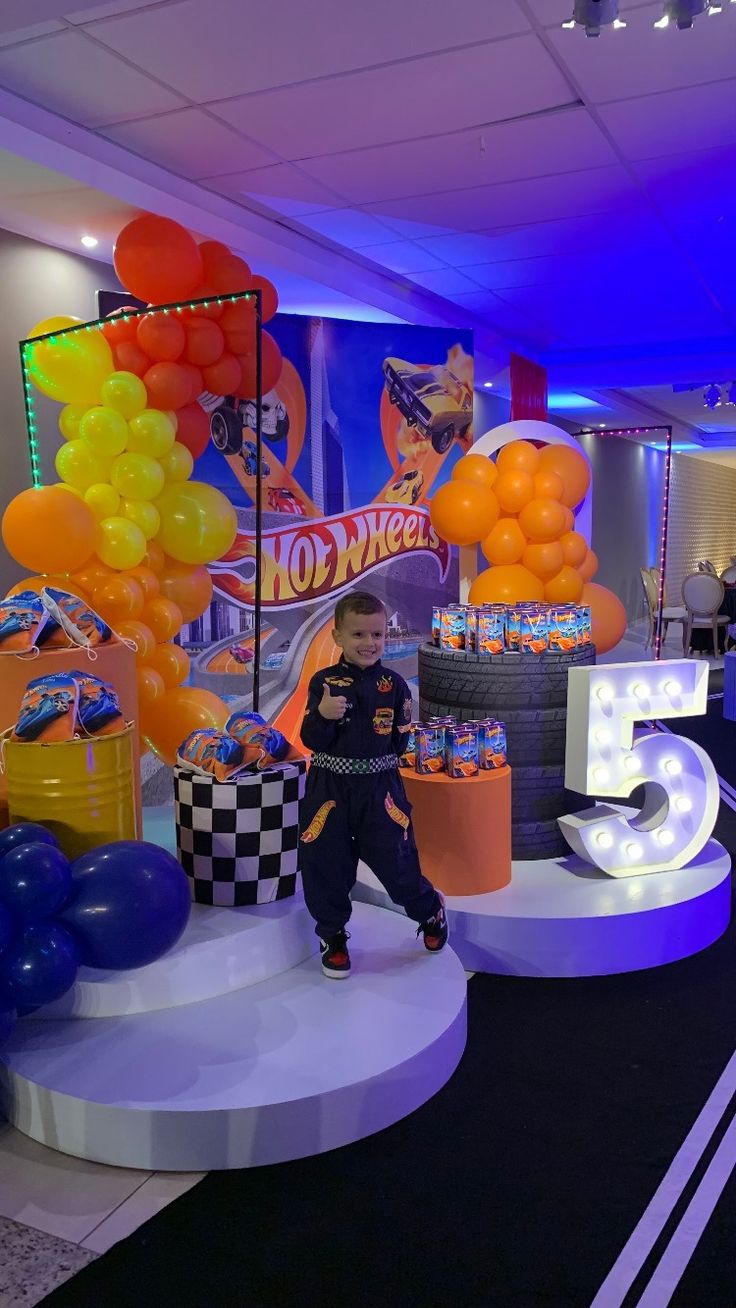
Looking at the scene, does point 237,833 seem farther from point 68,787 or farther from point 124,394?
point 124,394

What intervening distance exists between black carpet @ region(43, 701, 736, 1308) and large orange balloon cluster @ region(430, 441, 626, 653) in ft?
8.56

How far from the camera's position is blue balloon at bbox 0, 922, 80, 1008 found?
2275 mm

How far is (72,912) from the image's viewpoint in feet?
7.99

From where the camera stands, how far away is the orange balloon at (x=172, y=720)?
4.24 metres

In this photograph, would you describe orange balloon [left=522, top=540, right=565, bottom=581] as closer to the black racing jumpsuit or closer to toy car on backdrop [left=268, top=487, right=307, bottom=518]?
toy car on backdrop [left=268, top=487, right=307, bottom=518]

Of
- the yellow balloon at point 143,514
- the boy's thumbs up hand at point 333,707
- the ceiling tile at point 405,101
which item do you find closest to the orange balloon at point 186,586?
the yellow balloon at point 143,514

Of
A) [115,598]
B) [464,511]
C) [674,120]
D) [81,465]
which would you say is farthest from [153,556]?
[674,120]

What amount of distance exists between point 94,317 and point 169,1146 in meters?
4.31

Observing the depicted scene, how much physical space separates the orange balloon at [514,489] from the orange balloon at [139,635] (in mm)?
1936

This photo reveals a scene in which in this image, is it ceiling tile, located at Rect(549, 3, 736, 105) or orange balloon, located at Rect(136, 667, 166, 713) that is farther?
orange balloon, located at Rect(136, 667, 166, 713)

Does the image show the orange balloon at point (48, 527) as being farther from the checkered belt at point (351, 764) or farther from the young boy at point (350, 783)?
the checkered belt at point (351, 764)

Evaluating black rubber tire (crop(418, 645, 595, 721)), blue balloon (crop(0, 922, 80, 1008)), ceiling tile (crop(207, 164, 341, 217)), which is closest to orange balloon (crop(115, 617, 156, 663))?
black rubber tire (crop(418, 645, 595, 721))

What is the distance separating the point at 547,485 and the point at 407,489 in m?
1.58

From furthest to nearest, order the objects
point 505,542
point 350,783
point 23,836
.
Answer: point 505,542 → point 350,783 → point 23,836
